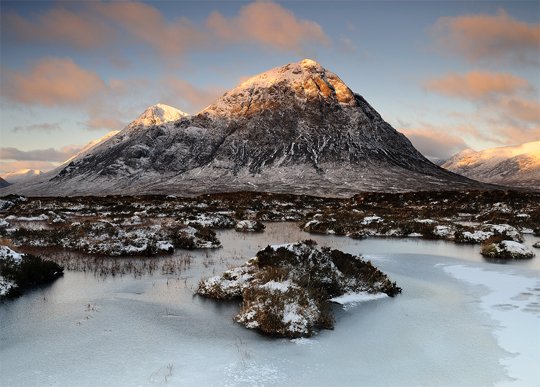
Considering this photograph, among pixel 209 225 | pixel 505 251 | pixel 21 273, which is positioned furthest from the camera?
pixel 209 225

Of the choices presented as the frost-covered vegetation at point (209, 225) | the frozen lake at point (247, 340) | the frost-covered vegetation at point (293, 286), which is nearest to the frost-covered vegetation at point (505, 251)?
the frost-covered vegetation at point (209, 225)

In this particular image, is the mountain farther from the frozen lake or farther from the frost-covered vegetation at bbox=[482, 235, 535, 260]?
the frozen lake

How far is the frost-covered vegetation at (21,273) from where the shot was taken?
15881 millimetres

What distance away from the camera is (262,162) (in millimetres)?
171500

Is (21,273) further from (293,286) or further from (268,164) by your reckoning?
(268,164)

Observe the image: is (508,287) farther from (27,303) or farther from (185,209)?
(185,209)

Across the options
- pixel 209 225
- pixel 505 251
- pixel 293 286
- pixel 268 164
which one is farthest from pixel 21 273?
pixel 268 164

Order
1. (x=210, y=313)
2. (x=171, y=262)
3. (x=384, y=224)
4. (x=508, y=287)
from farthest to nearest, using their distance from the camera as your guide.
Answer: (x=384, y=224)
(x=171, y=262)
(x=508, y=287)
(x=210, y=313)

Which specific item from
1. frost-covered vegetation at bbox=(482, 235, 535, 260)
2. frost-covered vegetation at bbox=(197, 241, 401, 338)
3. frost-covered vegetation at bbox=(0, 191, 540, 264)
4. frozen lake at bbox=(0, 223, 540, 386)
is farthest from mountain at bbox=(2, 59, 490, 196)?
frozen lake at bbox=(0, 223, 540, 386)

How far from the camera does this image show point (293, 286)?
13.5m

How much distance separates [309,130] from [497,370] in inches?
7381

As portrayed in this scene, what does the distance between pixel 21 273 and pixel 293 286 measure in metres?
11.2

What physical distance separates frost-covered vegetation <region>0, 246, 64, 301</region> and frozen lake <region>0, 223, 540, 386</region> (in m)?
0.60

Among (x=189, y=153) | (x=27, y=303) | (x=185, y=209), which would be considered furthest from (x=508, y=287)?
(x=189, y=153)
